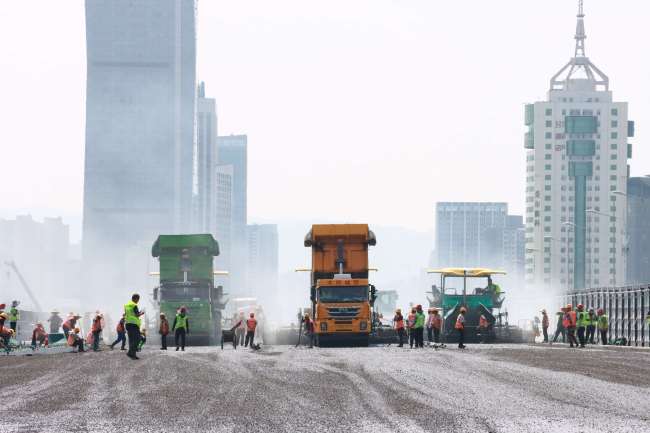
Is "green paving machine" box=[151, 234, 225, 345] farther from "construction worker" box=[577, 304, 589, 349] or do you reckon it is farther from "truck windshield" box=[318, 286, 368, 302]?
"construction worker" box=[577, 304, 589, 349]

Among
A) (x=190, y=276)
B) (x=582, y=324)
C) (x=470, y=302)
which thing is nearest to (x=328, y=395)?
(x=582, y=324)

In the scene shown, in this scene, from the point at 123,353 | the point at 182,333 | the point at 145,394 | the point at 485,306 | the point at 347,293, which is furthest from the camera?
the point at 485,306

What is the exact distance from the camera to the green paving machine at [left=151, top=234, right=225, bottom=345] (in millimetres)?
55438

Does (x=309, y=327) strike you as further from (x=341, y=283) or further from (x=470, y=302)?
(x=470, y=302)

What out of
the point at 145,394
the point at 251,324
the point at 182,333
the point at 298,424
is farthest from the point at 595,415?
the point at 251,324

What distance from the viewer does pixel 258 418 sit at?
1931 centimetres

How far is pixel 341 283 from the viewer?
48.8 metres

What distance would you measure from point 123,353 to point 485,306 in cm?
2086

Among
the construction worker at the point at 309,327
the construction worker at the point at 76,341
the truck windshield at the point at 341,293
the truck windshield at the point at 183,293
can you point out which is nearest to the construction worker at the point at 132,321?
Result: the construction worker at the point at 76,341

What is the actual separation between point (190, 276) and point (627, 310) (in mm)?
18447

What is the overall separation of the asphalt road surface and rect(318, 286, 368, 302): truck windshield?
13.4m

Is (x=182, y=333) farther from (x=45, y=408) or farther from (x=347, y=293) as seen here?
(x=45, y=408)

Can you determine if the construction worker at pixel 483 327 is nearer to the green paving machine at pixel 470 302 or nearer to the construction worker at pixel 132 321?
the green paving machine at pixel 470 302

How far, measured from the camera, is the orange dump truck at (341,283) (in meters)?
48.9
